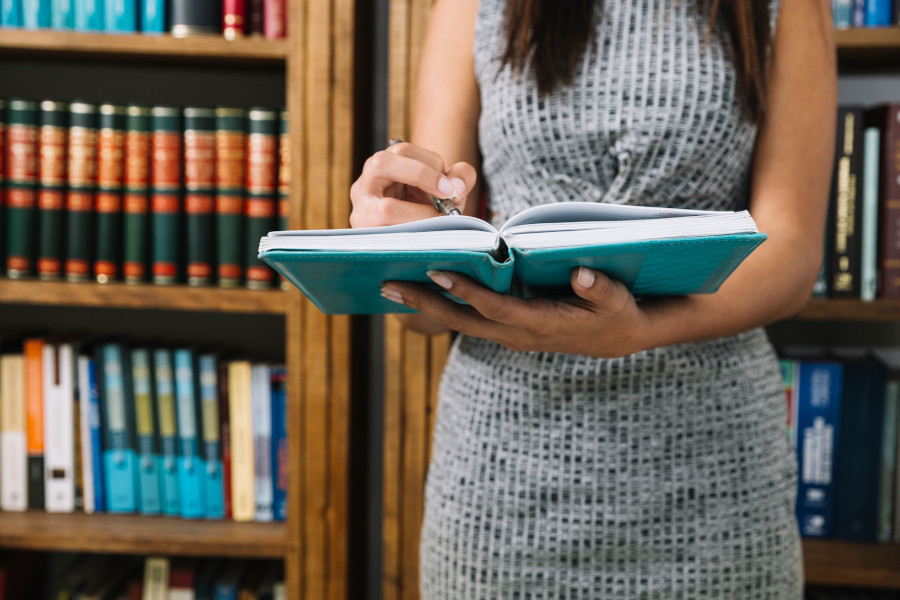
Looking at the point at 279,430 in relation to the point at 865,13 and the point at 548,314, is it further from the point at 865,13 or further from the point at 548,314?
the point at 865,13

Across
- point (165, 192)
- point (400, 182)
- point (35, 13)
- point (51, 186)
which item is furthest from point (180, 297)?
point (400, 182)

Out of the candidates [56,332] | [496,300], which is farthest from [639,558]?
[56,332]

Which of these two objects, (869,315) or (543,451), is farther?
(869,315)

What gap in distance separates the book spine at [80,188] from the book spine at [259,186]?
0.24m

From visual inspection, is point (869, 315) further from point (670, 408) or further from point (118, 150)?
point (118, 150)

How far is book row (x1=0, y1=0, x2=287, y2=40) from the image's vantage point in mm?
1013

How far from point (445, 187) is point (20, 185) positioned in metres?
0.87

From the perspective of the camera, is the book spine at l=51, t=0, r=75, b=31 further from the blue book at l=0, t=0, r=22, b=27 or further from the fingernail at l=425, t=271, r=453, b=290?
the fingernail at l=425, t=271, r=453, b=290

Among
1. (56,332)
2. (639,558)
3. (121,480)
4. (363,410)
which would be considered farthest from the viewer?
(56,332)

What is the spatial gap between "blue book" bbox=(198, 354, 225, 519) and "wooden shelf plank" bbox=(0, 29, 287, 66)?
1.50 ft

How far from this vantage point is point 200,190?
1.04 metres

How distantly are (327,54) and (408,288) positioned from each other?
2.09ft

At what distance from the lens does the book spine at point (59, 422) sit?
108 cm

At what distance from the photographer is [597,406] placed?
613 mm
